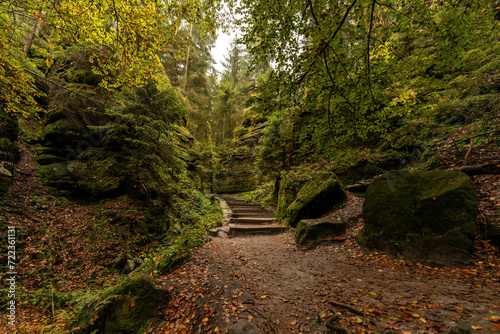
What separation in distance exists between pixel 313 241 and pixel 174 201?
18.9ft

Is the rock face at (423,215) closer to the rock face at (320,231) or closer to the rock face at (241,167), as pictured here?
the rock face at (320,231)

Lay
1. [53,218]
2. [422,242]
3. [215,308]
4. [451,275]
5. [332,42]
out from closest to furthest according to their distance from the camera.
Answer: [332,42], [215,308], [451,275], [422,242], [53,218]

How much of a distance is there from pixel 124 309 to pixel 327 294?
11.9 ft

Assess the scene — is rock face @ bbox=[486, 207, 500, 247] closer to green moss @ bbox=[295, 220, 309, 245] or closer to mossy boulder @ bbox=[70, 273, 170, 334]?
green moss @ bbox=[295, 220, 309, 245]

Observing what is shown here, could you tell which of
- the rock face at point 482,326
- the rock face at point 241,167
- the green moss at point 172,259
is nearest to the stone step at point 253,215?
the green moss at point 172,259

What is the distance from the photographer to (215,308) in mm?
2971

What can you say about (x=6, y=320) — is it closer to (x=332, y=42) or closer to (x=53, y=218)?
(x=53, y=218)

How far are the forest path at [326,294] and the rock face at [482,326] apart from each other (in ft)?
1.28

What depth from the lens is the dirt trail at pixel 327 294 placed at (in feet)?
7.45

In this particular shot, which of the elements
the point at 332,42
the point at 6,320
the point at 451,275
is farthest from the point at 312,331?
the point at 6,320

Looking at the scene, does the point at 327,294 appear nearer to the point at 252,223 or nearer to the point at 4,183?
the point at 252,223

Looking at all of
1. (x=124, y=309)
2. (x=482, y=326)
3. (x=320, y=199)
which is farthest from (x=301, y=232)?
(x=124, y=309)

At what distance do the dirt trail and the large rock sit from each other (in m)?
2.50

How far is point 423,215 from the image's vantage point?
4.20 meters
